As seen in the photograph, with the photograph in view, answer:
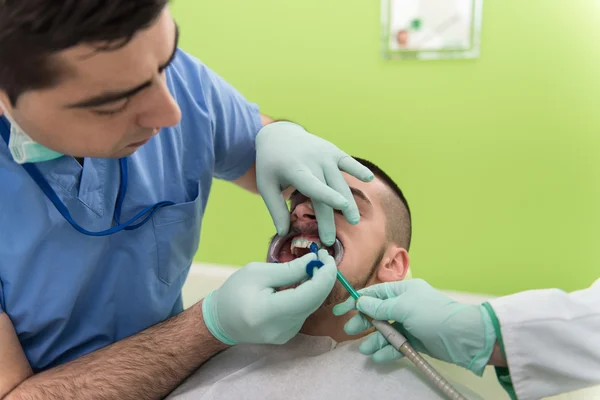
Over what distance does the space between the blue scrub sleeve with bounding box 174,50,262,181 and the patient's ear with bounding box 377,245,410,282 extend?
18.8 inches

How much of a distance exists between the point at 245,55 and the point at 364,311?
1369 millimetres

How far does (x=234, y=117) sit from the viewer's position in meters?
1.38

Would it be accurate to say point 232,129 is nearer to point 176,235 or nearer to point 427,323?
point 176,235

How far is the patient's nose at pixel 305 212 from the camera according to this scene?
1.27m

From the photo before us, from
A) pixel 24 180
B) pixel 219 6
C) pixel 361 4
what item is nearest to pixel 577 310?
pixel 24 180

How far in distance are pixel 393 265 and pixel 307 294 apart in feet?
1.32

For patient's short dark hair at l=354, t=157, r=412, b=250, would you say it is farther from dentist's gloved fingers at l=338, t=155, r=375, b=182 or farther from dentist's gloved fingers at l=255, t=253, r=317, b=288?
dentist's gloved fingers at l=255, t=253, r=317, b=288

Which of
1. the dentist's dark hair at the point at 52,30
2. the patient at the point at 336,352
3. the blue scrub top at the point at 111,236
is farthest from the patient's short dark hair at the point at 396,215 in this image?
the dentist's dark hair at the point at 52,30

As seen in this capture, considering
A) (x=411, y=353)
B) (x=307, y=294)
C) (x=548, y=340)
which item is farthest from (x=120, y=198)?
(x=548, y=340)

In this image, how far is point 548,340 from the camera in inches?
32.8

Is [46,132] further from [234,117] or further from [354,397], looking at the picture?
[354,397]

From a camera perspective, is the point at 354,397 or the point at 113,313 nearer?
the point at 354,397

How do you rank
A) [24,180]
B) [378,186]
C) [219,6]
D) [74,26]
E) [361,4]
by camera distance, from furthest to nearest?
[219,6], [361,4], [378,186], [24,180], [74,26]

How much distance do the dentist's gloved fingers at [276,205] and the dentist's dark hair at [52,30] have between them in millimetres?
597
